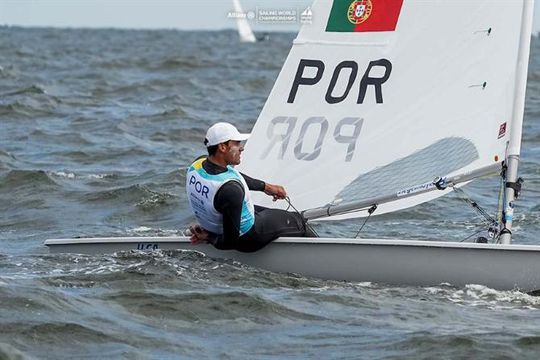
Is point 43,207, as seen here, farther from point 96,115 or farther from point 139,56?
point 139,56

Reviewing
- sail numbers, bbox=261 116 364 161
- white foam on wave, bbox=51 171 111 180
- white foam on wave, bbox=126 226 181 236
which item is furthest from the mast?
white foam on wave, bbox=51 171 111 180

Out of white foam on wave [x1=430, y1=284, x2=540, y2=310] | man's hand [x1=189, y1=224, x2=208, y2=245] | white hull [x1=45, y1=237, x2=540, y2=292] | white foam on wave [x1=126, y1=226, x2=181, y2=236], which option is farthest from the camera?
white foam on wave [x1=126, y1=226, x2=181, y2=236]

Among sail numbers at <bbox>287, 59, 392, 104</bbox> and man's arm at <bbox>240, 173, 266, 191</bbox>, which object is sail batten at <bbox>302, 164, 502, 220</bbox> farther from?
sail numbers at <bbox>287, 59, 392, 104</bbox>

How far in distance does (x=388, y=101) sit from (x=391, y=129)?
0.46 feet

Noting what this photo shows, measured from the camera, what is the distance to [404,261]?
5.81 metres

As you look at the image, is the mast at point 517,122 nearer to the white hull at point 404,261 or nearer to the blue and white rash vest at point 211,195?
the white hull at point 404,261

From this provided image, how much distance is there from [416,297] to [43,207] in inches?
148

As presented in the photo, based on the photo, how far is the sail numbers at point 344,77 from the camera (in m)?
6.25

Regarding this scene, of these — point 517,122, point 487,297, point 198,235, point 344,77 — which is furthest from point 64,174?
point 487,297

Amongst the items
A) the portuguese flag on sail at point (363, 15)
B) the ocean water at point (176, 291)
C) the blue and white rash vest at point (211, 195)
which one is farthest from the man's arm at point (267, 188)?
the portuguese flag on sail at point (363, 15)

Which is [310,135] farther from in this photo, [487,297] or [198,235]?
[487,297]

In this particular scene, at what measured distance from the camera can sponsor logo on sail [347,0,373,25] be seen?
629cm

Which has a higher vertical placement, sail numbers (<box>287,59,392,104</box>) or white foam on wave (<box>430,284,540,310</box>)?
sail numbers (<box>287,59,392,104</box>)

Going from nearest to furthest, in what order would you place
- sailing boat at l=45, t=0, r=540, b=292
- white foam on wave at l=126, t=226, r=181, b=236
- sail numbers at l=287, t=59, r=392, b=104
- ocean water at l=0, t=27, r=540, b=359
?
1. ocean water at l=0, t=27, r=540, b=359
2. sailing boat at l=45, t=0, r=540, b=292
3. sail numbers at l=287, t=59, r=392, b=104
4. white foam on wave at l=126, t=226, r=181, b=236
